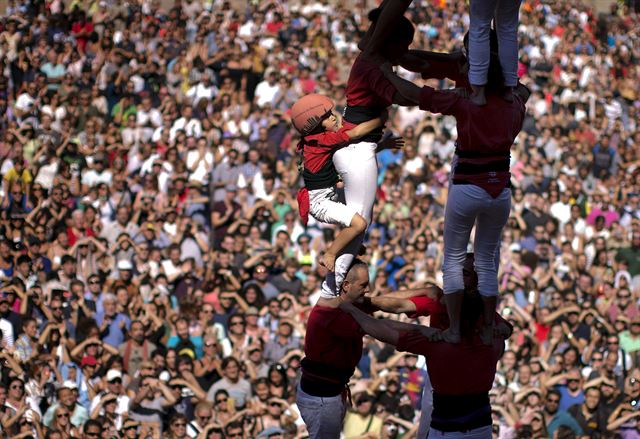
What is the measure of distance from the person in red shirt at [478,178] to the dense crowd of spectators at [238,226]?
13.1 feet

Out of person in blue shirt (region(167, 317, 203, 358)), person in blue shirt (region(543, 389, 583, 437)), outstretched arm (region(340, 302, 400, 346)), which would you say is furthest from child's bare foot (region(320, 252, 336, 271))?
person in blue shirt (region(167, 317, 203, 358))

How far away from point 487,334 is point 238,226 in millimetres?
8381

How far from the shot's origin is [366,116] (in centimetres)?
858

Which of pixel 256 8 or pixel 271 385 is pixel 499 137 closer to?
pixel 271 385

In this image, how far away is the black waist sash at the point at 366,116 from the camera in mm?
8570

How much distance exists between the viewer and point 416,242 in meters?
15.9

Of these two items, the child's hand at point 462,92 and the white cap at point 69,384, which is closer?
the child's hand at point 462,92

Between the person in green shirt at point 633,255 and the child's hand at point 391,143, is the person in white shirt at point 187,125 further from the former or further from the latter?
the child's hand at point 391,143

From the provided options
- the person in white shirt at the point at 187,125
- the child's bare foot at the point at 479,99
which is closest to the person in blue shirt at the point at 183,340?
the person in white shirt at the point at 187,125

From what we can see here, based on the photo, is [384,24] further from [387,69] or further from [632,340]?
[632,340]

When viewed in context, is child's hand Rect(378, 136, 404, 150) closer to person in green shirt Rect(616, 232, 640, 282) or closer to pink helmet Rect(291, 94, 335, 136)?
pink helmet Rect(291, 94, 335, 136)

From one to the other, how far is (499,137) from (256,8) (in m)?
16.0

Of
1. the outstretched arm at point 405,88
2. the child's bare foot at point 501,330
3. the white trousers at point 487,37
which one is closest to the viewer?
the white trousers at point 487,37

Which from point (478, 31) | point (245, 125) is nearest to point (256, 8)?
point (245, 125)
